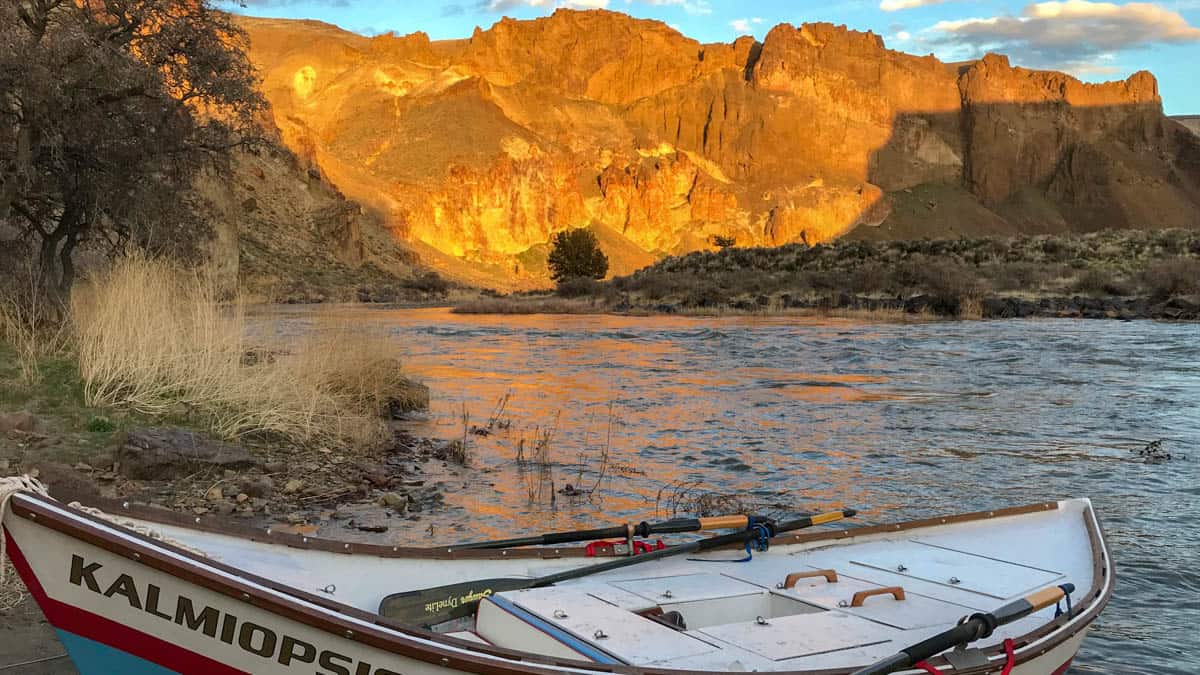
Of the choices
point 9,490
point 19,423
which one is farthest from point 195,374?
point 9,490

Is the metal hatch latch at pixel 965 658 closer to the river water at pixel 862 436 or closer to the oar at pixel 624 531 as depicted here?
the oar at pixel 624 531

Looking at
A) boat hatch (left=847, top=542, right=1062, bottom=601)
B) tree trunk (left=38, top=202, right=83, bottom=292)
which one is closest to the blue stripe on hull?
boat hatch (left=847, top=542, right=1062, bottom=601)

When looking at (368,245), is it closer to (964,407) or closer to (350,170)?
(350,170)

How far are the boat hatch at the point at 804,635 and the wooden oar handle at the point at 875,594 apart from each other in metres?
0.25

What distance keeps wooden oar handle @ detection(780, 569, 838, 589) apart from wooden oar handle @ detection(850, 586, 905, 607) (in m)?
0.28

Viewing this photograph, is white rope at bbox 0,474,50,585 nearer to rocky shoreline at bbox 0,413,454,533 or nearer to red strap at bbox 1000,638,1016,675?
red strap at bbox 1000,638,1016,675

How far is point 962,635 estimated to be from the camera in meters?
3.82

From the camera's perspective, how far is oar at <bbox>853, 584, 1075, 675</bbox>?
3576 mm

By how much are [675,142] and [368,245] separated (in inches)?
4149

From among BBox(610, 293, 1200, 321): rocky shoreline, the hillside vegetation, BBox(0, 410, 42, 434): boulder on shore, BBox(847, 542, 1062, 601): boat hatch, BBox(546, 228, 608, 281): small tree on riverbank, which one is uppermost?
BBox(546, 228, 608, 281): small tree on riverbank

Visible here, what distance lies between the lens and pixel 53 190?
50.9 feet

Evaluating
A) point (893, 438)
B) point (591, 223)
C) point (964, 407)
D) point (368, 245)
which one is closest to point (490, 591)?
point (893, 438)

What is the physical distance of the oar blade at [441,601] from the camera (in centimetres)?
449

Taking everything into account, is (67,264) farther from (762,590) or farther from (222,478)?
(762,590)
